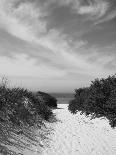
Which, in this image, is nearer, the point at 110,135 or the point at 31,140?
the point at 31,140

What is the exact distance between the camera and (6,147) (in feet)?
27.6

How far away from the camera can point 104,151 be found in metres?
10.0

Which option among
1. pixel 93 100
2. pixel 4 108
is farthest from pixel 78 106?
pixel 4 108

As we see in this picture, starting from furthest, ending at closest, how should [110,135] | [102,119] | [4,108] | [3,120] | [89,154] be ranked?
[102,119]
[110,135]
[4,108]
[3,120]
[89,154]

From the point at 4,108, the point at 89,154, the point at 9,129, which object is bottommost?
the point at 89,154

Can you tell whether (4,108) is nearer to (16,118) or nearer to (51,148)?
(16,118)

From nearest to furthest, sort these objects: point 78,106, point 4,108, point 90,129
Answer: point 4,108 → point 90,129 → point 78,106

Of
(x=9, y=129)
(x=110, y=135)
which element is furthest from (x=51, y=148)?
(x=110, y=135)

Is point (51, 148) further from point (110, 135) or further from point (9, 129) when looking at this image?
point (110, 135)

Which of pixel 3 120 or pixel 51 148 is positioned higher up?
pixel 3 120

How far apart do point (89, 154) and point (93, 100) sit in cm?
877

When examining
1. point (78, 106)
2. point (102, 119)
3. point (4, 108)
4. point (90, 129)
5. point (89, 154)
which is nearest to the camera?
point (89, 154)

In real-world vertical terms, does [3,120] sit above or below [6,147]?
above

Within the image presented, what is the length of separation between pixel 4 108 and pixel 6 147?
419cm
